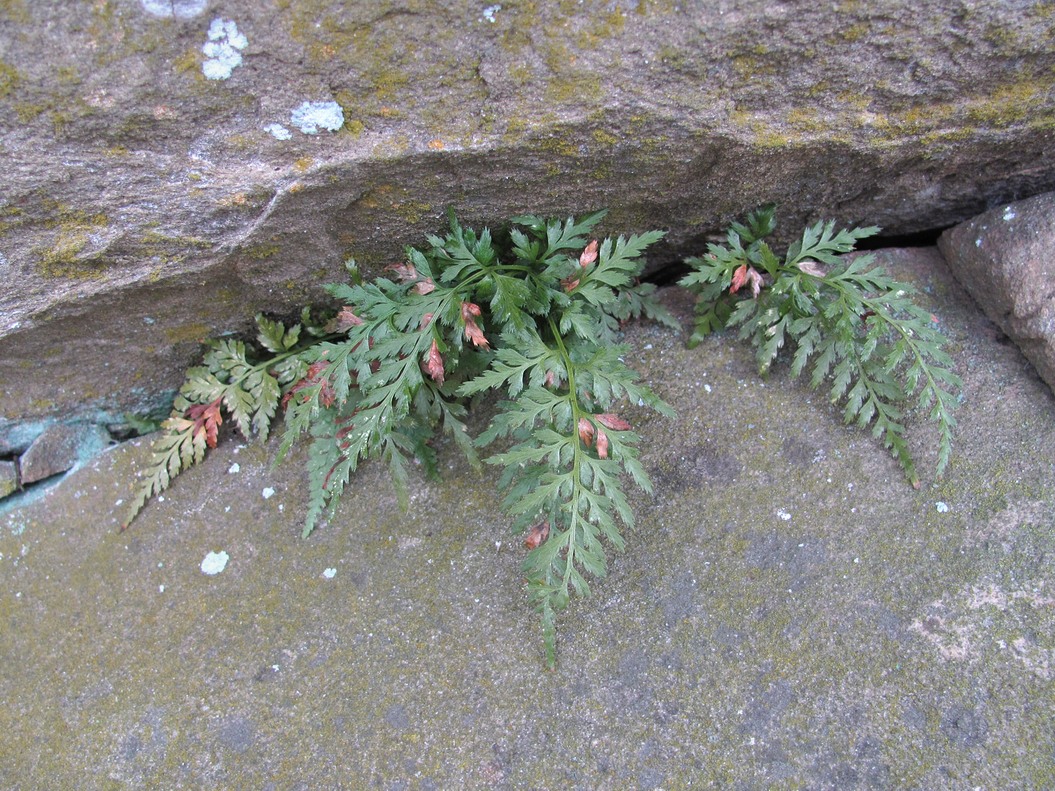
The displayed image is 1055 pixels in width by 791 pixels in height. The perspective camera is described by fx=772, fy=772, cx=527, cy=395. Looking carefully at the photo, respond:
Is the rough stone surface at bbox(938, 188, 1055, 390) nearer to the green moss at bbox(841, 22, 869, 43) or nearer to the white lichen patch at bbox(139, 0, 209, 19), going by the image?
the green moss at bbox(841, 22, 869, 43)

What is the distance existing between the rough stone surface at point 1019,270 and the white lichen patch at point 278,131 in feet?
8.63

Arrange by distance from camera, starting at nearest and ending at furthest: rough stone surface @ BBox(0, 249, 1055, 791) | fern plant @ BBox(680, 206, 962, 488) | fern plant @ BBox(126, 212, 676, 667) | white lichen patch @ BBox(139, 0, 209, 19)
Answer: white lichen patch @ BBox(139, 0, 209, 19), rough stone surface @ BBox(0, 249, 1055, 791), fern plant @ BBox(126, 212, 676, 667), fern plant @ BBox(680, 206, 962, 488)

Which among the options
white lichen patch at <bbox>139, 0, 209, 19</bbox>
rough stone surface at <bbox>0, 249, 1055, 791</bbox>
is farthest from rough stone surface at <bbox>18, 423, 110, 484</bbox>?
white lichen patch at <bbox>139, 0, 209, 19</bbox>

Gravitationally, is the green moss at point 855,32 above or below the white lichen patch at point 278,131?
above

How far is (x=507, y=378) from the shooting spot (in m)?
2.74

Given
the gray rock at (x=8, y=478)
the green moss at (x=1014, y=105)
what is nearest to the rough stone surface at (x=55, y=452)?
the gray rock at (x=8, y=478)

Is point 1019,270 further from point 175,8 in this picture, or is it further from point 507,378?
point 175,8

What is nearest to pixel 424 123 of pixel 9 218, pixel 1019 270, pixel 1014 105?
pixel 9 218

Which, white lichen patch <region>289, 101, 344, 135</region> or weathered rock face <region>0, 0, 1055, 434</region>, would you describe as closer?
weathered rock face <region>0, 0, 1055, 434</region>

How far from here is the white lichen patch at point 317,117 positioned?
2479 millimetres

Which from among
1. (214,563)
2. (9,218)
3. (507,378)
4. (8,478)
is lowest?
(8,478)

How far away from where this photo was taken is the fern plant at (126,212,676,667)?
2625 millimetres

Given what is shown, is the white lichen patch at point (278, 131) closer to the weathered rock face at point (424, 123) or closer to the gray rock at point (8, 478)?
the weathered rock face at point (424, 123)

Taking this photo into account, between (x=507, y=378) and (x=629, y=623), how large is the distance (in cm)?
95
